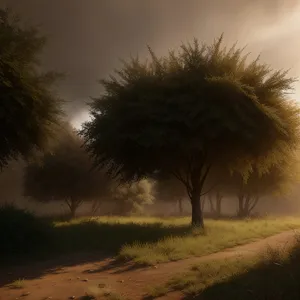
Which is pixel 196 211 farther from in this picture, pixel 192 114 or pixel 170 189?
pixel 170 189

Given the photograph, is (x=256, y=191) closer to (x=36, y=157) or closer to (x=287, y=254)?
(x=36, y=157)

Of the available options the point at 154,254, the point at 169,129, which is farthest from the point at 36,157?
the point at 154,254

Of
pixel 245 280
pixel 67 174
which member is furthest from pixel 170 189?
pixel 245 280

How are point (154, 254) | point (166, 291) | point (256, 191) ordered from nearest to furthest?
point (166, 291)
point (154, 254)
point (256, 191)

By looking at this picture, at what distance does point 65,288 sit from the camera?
30.4ft

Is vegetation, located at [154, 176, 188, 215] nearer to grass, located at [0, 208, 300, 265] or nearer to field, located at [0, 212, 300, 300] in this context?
grass, located at [0, 208, 300, 265]

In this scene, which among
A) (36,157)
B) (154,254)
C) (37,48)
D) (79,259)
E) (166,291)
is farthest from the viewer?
(36,157)

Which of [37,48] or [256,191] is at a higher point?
[37,48]

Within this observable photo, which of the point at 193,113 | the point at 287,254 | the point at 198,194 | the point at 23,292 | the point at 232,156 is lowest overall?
the point at 23,292

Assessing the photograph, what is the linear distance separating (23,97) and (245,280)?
12328 mm

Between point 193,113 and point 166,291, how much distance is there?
11.5m

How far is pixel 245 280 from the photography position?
795cm

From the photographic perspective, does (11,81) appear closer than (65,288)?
No

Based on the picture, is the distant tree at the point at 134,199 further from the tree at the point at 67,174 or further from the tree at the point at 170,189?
the tree at the point at 67,174
